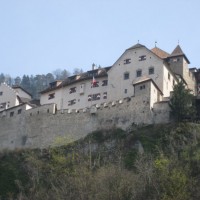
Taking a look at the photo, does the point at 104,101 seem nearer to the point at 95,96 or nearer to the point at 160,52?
the point at 95,96

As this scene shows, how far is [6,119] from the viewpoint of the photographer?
77.8 meters

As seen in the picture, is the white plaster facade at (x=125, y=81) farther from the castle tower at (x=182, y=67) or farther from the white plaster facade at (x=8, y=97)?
the white plaster facade at (x=8, y=97)

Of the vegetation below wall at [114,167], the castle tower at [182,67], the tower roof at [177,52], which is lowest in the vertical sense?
the vegetation below wall at [114,167]

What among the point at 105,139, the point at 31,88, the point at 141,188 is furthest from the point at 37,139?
the point at 31,88

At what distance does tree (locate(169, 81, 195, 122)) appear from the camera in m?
66.6

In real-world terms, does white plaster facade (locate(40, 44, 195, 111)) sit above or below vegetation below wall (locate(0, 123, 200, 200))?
above

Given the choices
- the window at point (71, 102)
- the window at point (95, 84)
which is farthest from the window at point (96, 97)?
the window at point (71, 102)

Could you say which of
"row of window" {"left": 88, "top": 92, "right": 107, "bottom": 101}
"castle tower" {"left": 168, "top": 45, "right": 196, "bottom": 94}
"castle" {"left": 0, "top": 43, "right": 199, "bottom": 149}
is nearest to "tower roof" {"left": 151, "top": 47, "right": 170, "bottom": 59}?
"castle" {"left": 0, "top": 43, "right": 199, "bottom": 149}

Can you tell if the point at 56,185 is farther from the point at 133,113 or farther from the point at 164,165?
the point at 133,113

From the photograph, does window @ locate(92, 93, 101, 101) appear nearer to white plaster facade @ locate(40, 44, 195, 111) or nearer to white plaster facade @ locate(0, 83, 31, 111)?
white plaster facade @ locate(40, 44, 195, 111)

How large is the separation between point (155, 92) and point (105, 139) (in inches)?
303

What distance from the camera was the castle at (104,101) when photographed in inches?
2721

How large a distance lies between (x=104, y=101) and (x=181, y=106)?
12390 millimetres

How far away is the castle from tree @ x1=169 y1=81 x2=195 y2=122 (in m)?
1.07
